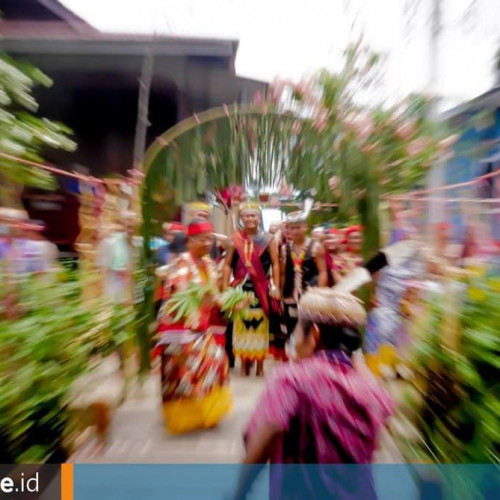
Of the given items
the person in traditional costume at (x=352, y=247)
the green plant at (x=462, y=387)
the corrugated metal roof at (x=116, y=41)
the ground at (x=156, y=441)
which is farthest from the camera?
the corrugated metal roof at (x=116, y=41)

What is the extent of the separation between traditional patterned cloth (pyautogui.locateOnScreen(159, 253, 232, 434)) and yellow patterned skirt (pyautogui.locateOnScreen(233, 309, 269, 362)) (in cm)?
146

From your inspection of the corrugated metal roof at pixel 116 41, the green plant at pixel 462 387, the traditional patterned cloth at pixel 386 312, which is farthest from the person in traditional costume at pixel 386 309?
the corrugated metal roof at pixel 116 41

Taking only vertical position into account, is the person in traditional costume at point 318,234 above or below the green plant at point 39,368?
above

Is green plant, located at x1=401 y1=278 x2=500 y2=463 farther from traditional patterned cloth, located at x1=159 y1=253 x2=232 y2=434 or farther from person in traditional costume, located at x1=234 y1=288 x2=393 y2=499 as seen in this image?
traditional patterned cloth, located at x1=159 y1=253 x2=232 y2=434

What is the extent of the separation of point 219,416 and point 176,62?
514cm

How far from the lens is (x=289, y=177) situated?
3.01 metres

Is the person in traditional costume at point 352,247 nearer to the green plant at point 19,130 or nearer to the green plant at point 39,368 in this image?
the green plant at point 39,368

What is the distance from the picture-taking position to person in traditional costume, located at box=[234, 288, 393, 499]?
1.53 metres

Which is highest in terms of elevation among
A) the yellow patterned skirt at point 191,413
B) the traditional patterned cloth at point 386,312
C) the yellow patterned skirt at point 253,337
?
the traditional patterned cloth at point 386,312

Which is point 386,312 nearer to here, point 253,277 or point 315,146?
point 253,277

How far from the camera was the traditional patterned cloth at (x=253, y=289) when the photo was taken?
5.27 m

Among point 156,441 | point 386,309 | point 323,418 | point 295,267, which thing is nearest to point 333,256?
point 295,267

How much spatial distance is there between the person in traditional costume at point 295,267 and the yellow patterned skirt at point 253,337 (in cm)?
25

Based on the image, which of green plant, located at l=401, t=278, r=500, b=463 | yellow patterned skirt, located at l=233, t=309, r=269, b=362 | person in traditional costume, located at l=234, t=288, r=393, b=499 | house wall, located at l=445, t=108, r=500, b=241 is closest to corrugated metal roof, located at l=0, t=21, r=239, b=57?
yellow patterned skirt, located at l=233, t=309, r=269, b=362
